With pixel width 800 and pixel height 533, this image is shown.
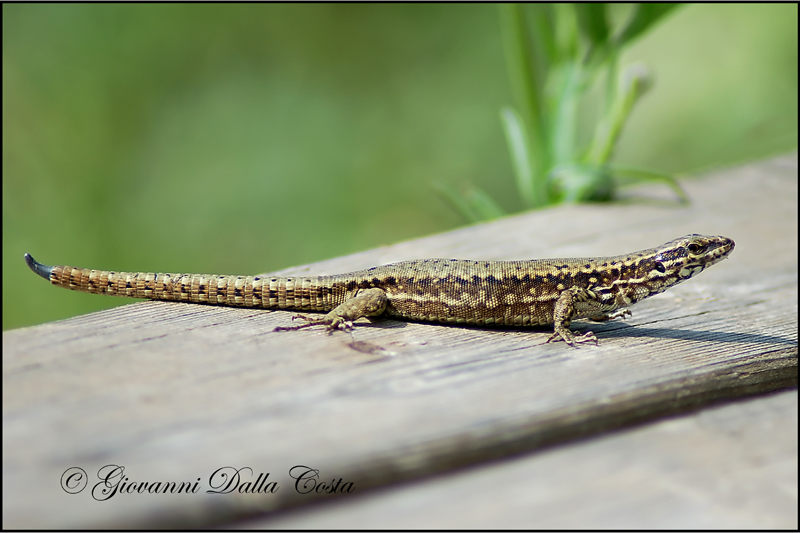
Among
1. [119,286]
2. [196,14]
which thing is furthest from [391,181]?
[119,286]

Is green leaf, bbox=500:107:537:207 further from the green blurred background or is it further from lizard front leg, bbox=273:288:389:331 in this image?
the green blurred background

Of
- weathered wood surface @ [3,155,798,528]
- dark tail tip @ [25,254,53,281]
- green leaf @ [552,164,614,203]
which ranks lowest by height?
weathered wood surface @ [3,155,798,528]

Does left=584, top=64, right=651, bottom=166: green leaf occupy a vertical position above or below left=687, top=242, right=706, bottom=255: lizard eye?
above

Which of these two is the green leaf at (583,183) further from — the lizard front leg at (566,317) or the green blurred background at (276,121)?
the green blurred background at (276,121)

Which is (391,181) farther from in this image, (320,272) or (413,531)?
(413,531)

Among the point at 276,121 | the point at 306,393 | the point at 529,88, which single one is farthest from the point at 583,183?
the point at 276,121

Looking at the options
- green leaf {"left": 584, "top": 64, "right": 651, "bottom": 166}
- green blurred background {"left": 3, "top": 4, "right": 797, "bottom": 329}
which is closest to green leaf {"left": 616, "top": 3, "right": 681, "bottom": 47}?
green leaf {"left": 584, "top": 64, "right": 651, "bottom": 166}
